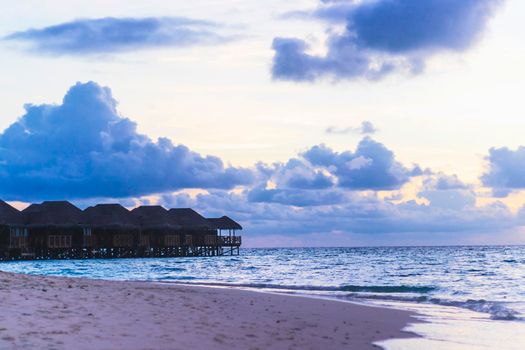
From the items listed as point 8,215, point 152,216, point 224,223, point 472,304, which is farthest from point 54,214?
point 472,304

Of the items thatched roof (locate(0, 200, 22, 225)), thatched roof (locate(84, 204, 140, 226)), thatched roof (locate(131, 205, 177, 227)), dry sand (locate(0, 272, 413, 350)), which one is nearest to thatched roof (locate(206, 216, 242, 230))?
thatched roof (locate(131, 205, 177, 227))

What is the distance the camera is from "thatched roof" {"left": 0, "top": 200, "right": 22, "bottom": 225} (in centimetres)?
6053

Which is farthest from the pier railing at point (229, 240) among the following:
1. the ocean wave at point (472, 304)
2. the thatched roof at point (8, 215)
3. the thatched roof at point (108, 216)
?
the ocean wave at point (472, 304)

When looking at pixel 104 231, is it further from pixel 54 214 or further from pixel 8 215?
pixel 8 215

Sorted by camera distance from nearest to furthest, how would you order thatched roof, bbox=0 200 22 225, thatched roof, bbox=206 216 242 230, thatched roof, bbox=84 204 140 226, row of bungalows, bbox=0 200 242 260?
thatched roof, bbox=0 200 22 225 → row of bungalows, bbox=0 200 242 260 → thatched roof, bbox=84 204 140 226 → thatched roof, bbox=206 216 242 230

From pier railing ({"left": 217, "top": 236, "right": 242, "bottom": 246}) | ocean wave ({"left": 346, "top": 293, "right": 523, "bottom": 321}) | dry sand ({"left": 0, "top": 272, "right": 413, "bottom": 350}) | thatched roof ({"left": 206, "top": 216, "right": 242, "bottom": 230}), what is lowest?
ocean wave ({"left": 346, "top": 293, "right": 523, "bottom": 321})

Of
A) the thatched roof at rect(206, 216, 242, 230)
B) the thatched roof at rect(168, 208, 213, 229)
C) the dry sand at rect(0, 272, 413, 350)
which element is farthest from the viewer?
the thatched roof at rect(206, 216, 242, 230)

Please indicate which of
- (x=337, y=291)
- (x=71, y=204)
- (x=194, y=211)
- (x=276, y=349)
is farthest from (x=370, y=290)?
(x=194, y=211)

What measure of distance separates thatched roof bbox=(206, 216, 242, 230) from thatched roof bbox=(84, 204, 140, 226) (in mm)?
13274

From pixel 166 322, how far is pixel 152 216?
221 feet

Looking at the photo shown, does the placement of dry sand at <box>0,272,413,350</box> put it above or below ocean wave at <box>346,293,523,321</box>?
above

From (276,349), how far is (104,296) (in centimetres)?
627

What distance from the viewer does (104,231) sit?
243ft

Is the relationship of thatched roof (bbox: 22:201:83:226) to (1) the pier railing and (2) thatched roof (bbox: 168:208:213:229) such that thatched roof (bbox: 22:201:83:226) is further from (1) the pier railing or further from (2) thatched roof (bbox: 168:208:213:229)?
(1) the pier railing
